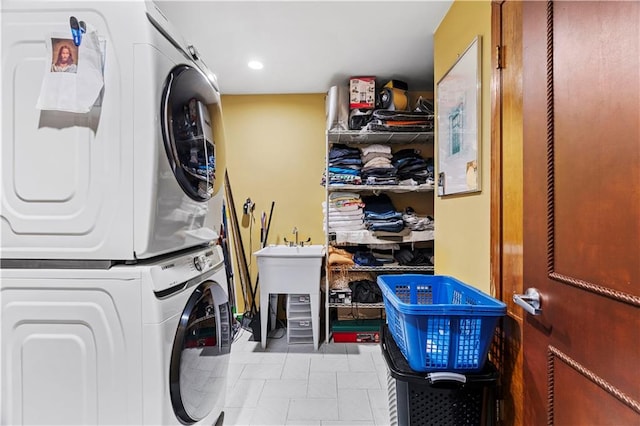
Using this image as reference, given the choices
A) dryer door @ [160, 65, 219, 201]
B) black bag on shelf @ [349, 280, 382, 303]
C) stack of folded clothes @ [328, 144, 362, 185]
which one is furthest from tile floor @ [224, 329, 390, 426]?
stack of folded clothes @ [328, 144, 362, 185]

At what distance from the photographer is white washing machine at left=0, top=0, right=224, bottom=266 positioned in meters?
0.95

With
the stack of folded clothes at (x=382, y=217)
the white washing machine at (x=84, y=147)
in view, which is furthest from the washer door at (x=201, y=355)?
the stack of folded clothes at (x=382, y=217)

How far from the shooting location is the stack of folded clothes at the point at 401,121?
2.64m

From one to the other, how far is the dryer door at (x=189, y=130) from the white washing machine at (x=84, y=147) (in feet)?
0.18

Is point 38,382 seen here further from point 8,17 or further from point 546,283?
point 546,283

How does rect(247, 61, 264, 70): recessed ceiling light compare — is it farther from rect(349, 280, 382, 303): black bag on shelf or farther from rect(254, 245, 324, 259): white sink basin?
rect(349, 280, 382, 303): black bag on shelf

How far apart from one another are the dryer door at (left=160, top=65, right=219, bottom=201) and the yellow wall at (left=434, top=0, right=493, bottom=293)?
1256 mm

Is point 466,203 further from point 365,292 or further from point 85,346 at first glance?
point 85,346

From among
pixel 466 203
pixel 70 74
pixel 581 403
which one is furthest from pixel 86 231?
pixel 466 203

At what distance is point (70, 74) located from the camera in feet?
3.03

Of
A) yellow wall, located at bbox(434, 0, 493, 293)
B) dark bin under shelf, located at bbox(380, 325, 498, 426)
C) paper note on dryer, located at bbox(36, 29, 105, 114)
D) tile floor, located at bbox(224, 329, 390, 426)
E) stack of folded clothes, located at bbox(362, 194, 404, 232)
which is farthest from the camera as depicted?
stack of folded clothes, located at bbox(362, 194, 404, 232)

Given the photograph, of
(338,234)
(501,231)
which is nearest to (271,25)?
(338,234)

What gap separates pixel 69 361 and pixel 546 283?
154 centimetres

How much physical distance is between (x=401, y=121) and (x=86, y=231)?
2.39 meters
